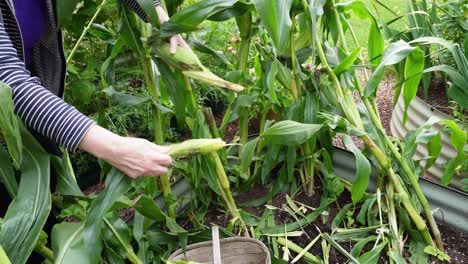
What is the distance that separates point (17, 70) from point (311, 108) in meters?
0.72

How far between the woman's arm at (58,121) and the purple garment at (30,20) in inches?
9.2

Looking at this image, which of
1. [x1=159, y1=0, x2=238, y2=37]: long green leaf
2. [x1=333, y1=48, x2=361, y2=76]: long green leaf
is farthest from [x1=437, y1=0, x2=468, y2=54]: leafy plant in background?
[x1=159, y1=0, x2=238, y2=37]: long green leaf

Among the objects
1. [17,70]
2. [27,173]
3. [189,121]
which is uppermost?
[17,70]

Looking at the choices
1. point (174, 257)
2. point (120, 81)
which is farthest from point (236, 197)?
point (120, 81)

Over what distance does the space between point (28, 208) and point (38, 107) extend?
19 cm

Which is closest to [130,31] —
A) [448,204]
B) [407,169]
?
[407,169]

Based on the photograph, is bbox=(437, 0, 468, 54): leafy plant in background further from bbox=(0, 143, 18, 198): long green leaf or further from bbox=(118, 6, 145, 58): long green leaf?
bbox=(0, 143, 18, 198): long green leaf

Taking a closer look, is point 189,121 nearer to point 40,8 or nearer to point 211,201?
point 211,201

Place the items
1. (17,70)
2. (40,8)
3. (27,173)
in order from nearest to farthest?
1. (17,70)
2. (27,173)
3. (40,8)

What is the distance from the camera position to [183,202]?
4.30ft

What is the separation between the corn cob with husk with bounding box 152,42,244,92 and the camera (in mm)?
830

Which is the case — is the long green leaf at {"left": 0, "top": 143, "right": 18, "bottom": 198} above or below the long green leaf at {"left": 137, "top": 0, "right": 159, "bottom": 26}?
below

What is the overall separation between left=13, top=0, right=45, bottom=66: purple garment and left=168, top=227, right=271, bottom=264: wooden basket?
528 millimetres

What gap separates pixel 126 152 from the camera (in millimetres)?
651
